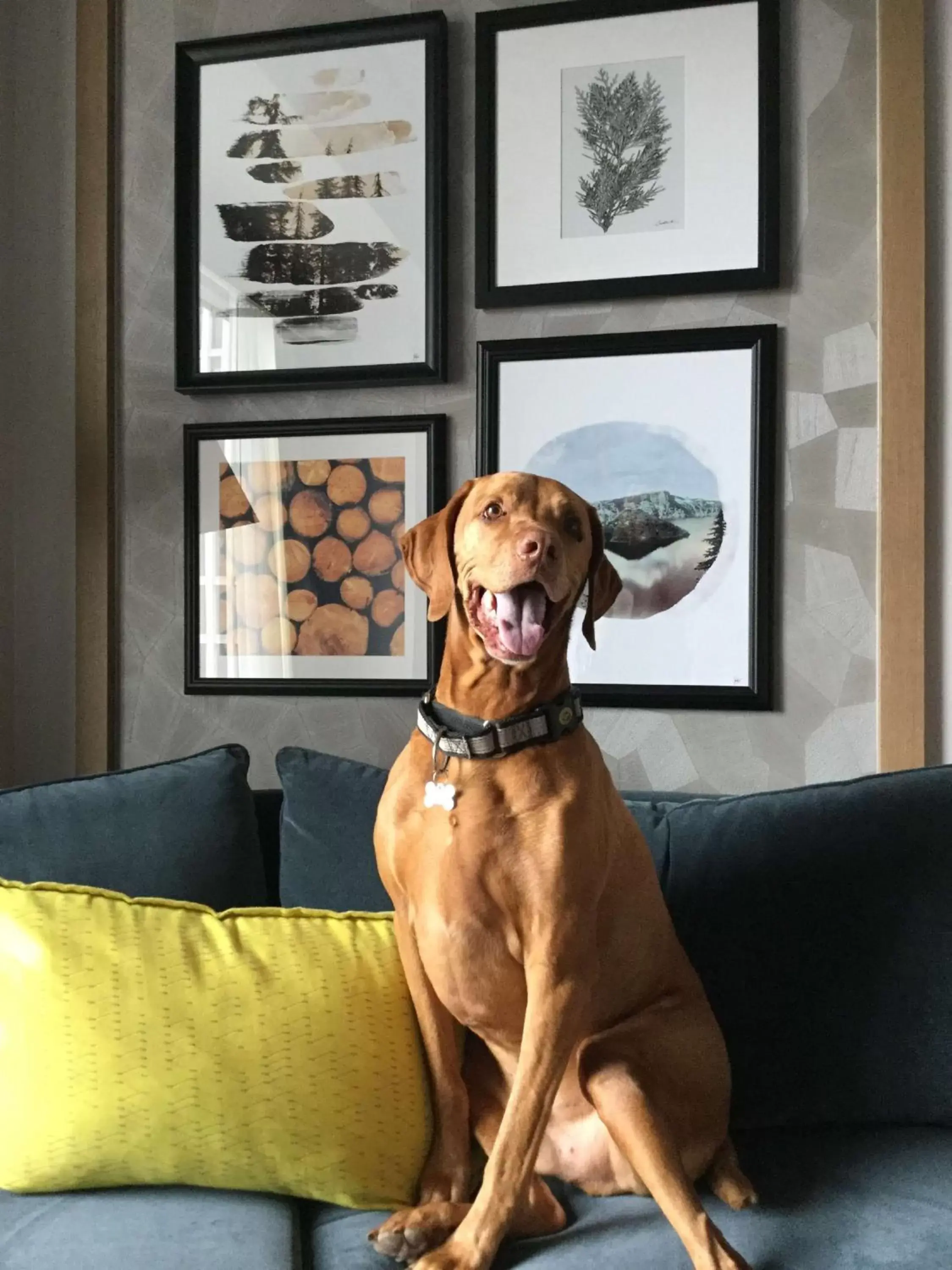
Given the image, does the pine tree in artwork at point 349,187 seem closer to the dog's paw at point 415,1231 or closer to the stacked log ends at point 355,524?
the stacked log ends at point 355,524

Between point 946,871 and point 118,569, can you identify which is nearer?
point 946,871

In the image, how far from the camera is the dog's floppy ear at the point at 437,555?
136 cm

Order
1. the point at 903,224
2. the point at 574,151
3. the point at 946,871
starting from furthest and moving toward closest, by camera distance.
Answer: the point at 574,151
the point at 903,224
the point at 946,871

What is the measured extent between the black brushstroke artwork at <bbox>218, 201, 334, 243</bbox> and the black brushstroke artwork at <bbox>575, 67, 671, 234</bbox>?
0.54 metres

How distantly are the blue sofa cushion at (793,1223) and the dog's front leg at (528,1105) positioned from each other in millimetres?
51

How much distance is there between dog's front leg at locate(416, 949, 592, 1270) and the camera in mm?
1164

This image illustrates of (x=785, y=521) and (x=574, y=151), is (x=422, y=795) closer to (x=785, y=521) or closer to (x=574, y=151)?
(x=785, y=521)

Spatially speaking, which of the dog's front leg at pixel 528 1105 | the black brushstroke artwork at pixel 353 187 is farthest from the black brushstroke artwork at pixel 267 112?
the dog's front leg at pixel 528 1105

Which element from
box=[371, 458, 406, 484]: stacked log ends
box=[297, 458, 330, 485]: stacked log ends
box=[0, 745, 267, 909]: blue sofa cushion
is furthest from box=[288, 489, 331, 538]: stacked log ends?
box=[0, 745, 267, 909]: blue sofa cushion

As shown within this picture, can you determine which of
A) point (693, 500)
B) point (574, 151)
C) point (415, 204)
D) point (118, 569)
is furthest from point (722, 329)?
point (118, 569)

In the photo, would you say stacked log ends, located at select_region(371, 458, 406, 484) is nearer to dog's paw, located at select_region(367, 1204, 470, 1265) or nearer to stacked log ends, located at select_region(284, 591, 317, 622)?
stacked log ends, located at select_region(284, 591, 317, 622)

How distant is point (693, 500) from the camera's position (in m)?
2.05

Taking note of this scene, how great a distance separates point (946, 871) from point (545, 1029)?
24.9 inches

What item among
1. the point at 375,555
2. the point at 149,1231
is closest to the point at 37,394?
the point at 375,555
